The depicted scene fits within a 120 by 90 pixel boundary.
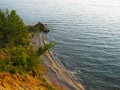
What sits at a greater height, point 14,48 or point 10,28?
point 10,28

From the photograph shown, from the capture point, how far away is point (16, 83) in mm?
33875

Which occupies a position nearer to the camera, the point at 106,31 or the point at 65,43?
the point at 65,43

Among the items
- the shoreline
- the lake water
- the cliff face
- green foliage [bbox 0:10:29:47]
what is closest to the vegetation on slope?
green foliage [bbox 0:10:29:47]

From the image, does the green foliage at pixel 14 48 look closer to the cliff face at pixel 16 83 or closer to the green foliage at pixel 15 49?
the green foliage at pixel 15 49

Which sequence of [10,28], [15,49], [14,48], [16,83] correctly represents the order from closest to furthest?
[16,83] < [15,49] < [14,48] < [10,28]

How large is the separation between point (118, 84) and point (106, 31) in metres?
45.9

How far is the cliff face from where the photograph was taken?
1242 inches

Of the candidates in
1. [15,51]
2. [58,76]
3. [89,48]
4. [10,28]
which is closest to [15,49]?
[15,51]

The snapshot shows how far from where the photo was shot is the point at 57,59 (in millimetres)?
61375

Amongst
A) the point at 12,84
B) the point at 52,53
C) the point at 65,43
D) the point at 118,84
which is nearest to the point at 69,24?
the point at 65,43

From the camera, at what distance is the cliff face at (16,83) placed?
31.5 m

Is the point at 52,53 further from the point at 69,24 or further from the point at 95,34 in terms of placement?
the point at 69,24

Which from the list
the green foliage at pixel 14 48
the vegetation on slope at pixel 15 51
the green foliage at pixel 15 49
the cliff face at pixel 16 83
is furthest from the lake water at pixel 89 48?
the cliff face at pixel 16 83

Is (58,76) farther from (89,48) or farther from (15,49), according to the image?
(89,48)
